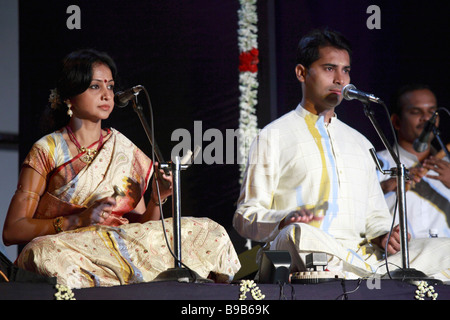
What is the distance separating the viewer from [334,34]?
4707 mm

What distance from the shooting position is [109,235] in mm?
3963

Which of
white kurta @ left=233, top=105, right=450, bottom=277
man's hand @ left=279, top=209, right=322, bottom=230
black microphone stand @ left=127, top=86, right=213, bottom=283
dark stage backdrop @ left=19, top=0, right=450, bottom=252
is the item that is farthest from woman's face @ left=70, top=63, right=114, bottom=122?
man's hand @ left=279, top=209, right=322, bottom=230

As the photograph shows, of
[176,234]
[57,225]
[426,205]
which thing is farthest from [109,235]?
[426,205]

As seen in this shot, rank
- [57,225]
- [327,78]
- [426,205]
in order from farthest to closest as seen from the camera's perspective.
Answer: [426,205] → [327,78] → [57,225]

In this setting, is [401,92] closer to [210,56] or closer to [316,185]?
[316,185]

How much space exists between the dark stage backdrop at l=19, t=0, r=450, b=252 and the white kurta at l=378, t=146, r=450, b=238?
0.39m

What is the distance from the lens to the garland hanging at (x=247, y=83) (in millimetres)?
5227

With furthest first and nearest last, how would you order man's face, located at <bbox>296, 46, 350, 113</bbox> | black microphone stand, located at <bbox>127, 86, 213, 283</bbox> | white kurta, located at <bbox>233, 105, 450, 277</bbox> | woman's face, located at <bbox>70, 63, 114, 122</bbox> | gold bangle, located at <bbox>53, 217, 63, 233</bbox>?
man's face, located at <bbox>296, 46, 350, 113</bbox>
woman's face, located at <bbox>70, 63, 114, 122</bbox>
white kurta, located at <bbox>233, 105, 450, 277</bbox>
gold bangle, located at <bbox>53, 217, 63, 233</bbox>
black microphone stand, located at <bbox>127, 86, 213, 283</bbox>

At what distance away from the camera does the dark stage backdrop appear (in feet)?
15.8

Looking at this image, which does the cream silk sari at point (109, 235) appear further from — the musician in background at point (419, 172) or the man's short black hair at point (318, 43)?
the musician in background at point (419, 172)

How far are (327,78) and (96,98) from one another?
152 cm

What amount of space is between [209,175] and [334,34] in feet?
4.44

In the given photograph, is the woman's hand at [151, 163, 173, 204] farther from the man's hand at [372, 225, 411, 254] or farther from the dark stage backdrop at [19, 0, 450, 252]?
the man's hand at [372, 225, 411, 254]
